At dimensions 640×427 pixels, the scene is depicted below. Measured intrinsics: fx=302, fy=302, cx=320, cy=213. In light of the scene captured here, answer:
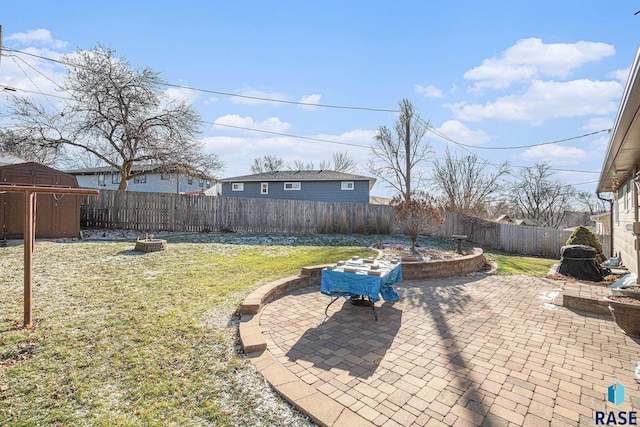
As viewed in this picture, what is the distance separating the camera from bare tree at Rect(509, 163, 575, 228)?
3212cm

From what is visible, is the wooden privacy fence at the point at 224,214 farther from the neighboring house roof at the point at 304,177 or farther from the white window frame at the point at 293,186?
the white window frame at the point at 293,186

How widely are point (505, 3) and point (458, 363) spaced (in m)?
8.20

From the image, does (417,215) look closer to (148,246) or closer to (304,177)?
Result: (148,246)

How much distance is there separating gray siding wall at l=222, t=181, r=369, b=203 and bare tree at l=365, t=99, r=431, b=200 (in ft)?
5.10

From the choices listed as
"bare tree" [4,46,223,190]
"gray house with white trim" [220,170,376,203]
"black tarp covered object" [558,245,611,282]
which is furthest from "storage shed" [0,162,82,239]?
"black tarp covered object" [558,245,611,282]

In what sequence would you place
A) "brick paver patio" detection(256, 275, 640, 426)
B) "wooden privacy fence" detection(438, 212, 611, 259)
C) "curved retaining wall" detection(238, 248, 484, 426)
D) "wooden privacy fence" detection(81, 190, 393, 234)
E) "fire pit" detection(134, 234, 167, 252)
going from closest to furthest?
"curved retaining wall" detection(238, 248, 484, 426), "brick paver patio" detection(256, 275, 640, 426), "fire pit" detection(134, 234, 167, 252), "wooden privacy fence" detection(81, 190, 393, 234), "wooden privacy fence" detection(438, 212, 611, 259)

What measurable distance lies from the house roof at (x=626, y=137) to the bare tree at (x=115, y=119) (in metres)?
14.4

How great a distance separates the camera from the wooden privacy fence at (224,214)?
36.3ft

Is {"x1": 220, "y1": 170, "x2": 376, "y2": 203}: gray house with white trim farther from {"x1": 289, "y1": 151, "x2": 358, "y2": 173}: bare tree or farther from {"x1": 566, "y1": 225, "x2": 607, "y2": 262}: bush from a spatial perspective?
{"x1": 289, "y1": 151, "x2": 358, "y2": 173}: bare tree

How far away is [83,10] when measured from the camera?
25.6ft

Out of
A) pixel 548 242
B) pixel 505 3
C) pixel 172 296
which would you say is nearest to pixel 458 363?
pixel 172 296

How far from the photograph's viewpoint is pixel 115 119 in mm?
13023

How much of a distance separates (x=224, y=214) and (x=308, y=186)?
9488 mm

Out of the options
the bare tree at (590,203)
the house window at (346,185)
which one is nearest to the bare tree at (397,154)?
the house window at (346,185)
